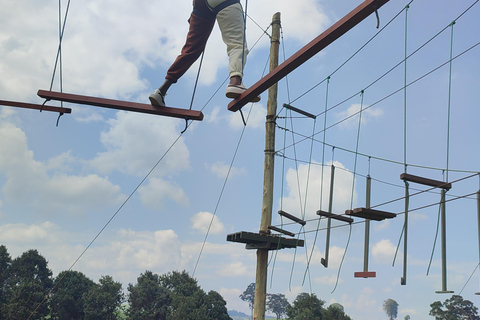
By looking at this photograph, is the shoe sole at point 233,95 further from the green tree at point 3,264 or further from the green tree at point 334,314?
the green tree at point 3,264

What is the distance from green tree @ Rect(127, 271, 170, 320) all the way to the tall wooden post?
31.1 meters

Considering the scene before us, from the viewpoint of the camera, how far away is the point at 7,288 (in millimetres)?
36625

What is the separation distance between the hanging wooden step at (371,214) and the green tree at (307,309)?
102 feet

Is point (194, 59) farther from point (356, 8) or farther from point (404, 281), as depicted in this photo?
point (404, 281)

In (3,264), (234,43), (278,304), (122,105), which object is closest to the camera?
(234,43)

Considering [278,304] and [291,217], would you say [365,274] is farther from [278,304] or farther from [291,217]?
[278,304]

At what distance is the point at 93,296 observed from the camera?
36.6 meters

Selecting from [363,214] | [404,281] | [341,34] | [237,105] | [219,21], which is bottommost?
[404,281]

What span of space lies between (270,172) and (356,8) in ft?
20.9

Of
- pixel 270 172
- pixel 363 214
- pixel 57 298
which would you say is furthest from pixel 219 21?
pixel 57 298

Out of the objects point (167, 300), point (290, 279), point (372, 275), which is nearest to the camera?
point (372, 275)

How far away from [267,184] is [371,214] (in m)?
4.50

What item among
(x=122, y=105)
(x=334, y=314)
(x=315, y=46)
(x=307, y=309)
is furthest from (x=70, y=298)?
(x=315, y=46)

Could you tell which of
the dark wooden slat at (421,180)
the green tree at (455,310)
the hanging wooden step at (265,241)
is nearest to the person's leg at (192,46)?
the dark wooden slat at (421,180)
